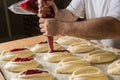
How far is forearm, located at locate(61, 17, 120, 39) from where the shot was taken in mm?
1244

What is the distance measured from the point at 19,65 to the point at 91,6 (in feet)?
2.52

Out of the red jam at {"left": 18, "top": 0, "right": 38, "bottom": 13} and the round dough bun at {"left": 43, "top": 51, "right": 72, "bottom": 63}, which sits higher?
the red jam at {"left": 18, "top": 0, "right": 38, "bottom": 13}

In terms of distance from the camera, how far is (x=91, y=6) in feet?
5.71

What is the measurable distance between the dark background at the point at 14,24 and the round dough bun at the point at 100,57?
172cm

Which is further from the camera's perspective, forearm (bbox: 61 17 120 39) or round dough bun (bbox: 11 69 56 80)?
forearm (bbox: 61 17 120 39)

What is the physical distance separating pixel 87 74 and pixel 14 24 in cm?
224

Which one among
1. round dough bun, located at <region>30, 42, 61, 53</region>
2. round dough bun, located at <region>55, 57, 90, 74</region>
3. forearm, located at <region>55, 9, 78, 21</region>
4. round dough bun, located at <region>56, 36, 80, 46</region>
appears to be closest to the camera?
round dough bun, located at <region>55, 57, 90, 74</region>

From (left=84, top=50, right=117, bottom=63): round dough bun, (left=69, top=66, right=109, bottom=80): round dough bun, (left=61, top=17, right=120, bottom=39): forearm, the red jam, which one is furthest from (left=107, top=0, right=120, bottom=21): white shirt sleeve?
the red jam

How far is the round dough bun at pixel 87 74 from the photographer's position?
42.8 inches

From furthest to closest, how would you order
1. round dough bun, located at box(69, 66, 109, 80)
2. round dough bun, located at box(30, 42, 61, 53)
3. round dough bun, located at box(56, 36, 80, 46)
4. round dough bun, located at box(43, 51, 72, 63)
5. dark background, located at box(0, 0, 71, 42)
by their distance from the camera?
dark background, located at box(0, 0, 71, 42) → round dough bun, located at box(56, 36, 80, 46) → round dough bun, located at box(30, 42, 61, 53) → round dough bun, located at box(43, 51, 72, 63) → round dough bun, located at box(69, 66, 109, 80)

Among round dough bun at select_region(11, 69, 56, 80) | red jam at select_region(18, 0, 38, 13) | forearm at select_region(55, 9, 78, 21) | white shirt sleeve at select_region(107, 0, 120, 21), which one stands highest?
red jam at select_region(18, 0, 38, 13)

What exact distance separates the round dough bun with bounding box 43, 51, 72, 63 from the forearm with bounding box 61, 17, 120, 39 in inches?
6.3

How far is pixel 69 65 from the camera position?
1229mm

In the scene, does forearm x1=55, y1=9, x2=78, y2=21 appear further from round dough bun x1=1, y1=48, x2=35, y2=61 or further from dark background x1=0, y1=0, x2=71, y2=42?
dark background x1=0, y1=0, x2=71, y2=42
